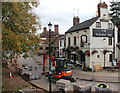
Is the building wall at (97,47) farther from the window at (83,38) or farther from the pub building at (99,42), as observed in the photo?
the window at (83,38)

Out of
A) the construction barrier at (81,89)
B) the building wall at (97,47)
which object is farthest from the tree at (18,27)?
the building wall at (97,47)

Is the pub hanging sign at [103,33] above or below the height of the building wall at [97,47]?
above

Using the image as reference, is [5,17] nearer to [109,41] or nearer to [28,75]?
[28,75]

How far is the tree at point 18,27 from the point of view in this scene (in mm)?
8781

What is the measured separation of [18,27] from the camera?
32.8ft

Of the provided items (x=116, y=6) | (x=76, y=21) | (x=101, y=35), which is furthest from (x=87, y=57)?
(x=116, y=6)

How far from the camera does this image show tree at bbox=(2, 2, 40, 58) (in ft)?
28.8

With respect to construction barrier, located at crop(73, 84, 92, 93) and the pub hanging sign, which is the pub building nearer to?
the pub hanging sign

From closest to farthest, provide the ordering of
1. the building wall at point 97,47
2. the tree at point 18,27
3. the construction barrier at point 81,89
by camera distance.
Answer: the tree at point 18,27
the construction barrier at point 81,89
the building wall at point 97,47

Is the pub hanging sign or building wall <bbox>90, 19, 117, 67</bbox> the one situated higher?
the pub hanging sign

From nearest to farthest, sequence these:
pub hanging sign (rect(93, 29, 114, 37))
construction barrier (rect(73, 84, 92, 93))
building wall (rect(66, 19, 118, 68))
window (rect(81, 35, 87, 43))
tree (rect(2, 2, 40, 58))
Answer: tree (rect(2, 2, 40, 58)) < construction barrier (rect(73, 84, 92, 93)) < building wall (rect(66, 19, 118, 68)) < pub hanging sign (rect(93, 29, 114, 37)) < window (rect(81, 35, 87, 43))

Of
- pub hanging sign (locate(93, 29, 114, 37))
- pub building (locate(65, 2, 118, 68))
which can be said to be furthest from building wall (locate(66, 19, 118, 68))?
pub hanging sign (locate(93, 29, 114, 37))

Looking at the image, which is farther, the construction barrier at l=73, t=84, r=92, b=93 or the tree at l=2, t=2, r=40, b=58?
the construction barrier at l=73, t=84, r=92, b=93

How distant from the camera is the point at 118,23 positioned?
113 feet
